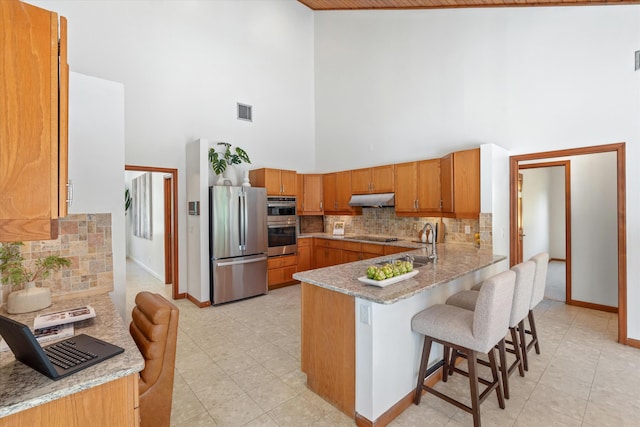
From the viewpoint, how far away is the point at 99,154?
231 cm

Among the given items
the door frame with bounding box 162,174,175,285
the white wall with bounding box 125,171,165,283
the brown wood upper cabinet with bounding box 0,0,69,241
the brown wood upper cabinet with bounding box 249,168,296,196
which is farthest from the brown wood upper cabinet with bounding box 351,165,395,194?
A: the brown wood upper cabinet with bounding box 0,0,69,241

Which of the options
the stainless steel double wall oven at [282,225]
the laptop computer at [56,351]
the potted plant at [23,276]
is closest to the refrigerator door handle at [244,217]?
the stainless steel double wall oven at [282,225]

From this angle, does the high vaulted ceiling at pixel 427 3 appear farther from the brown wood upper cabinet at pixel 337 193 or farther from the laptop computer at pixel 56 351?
the laptop computer at pixel 56 351

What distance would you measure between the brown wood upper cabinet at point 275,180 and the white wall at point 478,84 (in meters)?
1.19

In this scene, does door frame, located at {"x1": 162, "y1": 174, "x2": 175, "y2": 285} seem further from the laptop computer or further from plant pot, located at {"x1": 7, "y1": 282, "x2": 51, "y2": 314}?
the laptop computer

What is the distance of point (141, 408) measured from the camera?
5.19 ft

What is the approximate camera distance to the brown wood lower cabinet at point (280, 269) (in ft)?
18.0

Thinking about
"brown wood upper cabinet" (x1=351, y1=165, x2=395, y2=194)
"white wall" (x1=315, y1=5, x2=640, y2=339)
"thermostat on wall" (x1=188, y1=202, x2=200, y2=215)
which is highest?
"white wall" (x1=315, y1=5, x2=640, y2=339)

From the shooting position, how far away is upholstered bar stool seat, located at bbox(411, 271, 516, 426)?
193 centimetres

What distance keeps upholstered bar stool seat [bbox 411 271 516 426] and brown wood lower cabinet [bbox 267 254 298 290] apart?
347 centimetres

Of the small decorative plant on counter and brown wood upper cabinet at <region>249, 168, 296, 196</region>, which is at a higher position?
the small decorative plant on counter

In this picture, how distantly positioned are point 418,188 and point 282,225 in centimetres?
248

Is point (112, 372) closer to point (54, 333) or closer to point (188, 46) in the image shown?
point (54, 333)

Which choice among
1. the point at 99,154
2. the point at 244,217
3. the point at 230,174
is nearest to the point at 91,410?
the point at 99,154
